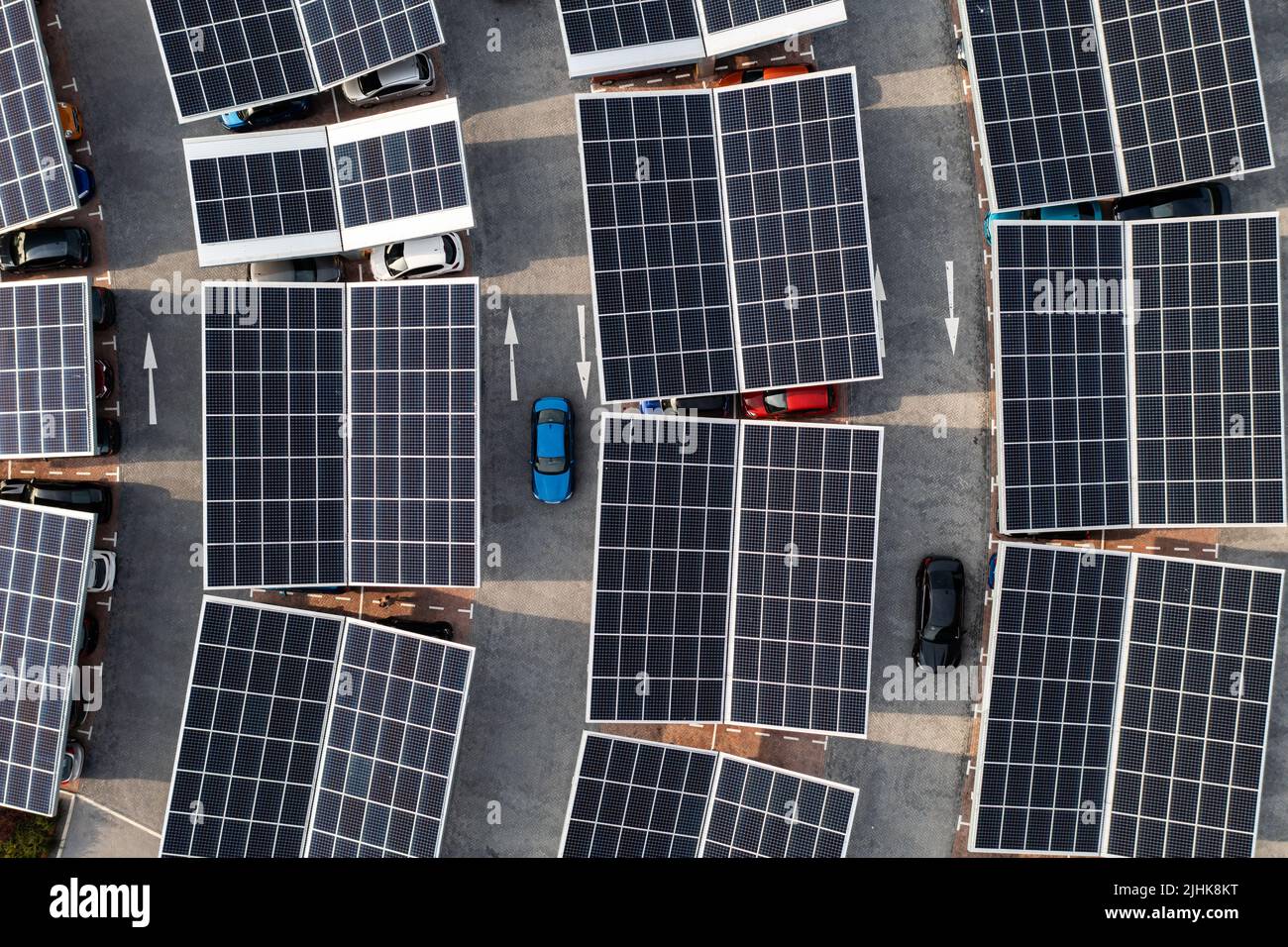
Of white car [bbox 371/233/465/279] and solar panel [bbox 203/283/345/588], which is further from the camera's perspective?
white car [bbox 371/233/465/279]

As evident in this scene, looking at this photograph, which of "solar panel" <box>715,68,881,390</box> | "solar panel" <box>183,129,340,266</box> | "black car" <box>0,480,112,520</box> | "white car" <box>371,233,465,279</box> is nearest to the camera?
"solar panel" <box>183,129,340,266</box>

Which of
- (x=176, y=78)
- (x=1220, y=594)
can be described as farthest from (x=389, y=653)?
(x=1220, y=594)

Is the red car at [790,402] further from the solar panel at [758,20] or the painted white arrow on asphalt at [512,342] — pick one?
the solar panel at [758,20]

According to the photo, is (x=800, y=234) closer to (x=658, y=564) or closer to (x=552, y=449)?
(x=552, y=449)

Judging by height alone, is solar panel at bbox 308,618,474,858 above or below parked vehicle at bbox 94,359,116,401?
below

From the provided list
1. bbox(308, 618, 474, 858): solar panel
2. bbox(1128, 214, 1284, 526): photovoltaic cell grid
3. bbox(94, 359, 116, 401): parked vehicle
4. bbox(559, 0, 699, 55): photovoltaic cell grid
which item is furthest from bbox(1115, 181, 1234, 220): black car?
bbox(94, 359, 116, 401): parked vehicle

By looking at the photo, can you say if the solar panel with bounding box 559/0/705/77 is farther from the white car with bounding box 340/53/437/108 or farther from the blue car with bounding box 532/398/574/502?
the blue car with bounding box 532/398/574/502
